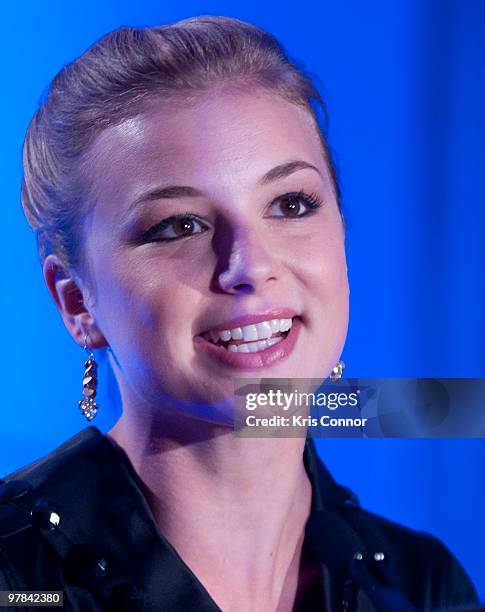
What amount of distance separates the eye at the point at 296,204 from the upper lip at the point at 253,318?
0.11 metres

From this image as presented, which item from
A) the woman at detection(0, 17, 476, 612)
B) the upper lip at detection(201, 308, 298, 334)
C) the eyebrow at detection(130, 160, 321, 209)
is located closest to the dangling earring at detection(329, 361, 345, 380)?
the woman at detection(0, 17, 476, 612)

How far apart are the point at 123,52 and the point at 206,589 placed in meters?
0.64

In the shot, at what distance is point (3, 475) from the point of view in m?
1.13

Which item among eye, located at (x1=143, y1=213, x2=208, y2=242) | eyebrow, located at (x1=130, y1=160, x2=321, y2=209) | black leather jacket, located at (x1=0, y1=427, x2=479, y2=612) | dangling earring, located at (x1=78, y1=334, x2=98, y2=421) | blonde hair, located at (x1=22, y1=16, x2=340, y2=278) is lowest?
black leather jacket, located at (x1=0, y1=427, x2=479, y2=612)

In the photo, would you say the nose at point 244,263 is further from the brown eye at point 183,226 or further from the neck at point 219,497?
the neck at point 219,497

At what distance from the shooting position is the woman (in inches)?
37.7

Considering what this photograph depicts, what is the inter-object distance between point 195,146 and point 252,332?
8.5 inches

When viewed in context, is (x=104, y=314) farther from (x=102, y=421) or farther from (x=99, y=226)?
(x=102, y=421)

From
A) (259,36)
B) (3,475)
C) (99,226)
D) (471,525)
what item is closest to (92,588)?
(3,475)

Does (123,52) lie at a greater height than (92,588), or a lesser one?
greater

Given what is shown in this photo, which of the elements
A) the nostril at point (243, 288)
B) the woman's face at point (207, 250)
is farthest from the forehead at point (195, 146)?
the nostril at point (243, 288)

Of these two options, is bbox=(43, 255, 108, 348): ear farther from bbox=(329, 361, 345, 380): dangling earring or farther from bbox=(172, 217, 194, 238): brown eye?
bbox=(329, 361, 345, 380): dangling earring

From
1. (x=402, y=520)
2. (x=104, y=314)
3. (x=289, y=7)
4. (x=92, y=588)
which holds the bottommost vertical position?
(x=92, y=588)

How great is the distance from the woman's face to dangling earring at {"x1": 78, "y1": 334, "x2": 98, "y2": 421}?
0.09 m
